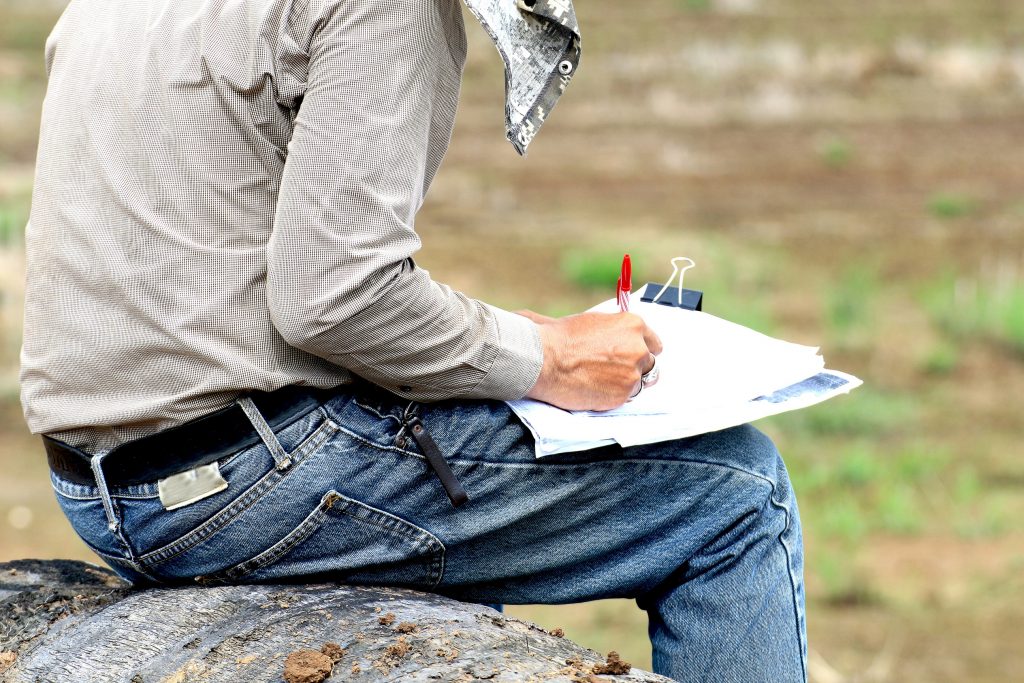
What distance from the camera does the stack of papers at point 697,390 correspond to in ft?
5.38

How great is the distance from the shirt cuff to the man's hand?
0.9 inches

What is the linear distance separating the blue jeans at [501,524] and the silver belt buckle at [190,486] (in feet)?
0.03

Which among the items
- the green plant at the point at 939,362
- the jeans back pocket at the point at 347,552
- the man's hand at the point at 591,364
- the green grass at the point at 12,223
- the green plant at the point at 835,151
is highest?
the man's hand at the point at 591,364

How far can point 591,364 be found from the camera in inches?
67.0

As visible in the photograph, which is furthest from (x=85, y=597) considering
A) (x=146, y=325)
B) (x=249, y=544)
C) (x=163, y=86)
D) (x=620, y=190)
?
(x=620, y=190)

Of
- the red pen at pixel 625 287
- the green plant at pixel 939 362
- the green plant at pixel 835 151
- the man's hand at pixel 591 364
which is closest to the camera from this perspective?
the man's hand at pixel 591 364

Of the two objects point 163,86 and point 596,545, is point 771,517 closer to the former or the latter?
point 596,545

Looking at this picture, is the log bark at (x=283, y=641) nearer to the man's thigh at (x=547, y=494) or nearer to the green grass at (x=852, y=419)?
the man's thigh at (x=547, y=494)

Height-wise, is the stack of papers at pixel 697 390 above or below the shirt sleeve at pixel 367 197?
below

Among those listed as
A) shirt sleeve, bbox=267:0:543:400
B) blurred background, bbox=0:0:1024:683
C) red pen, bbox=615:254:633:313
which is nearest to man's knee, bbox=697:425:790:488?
red pen, bbox=615:254:633:313

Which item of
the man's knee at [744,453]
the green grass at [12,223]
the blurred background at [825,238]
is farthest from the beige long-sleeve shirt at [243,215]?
the green grass at [12,223]

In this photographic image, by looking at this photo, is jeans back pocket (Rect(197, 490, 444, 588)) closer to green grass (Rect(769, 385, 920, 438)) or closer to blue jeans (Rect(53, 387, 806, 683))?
blue jeans (Rect(53, 387, 806, 683))

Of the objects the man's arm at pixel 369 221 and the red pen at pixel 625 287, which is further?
the red pen at pixel 625 287

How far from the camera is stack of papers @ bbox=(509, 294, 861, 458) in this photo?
1640mm
